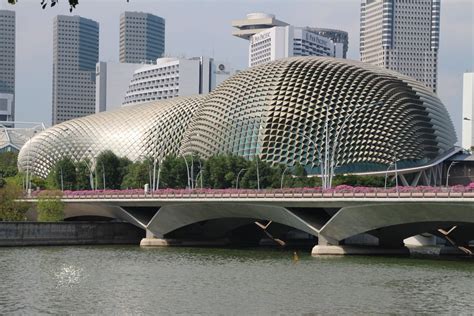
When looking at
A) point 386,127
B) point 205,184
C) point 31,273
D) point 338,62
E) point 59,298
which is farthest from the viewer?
point 338,62

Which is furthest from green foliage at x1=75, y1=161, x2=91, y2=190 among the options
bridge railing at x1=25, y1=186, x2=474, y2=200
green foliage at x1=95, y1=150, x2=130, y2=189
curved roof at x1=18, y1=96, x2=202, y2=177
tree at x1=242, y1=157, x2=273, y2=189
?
bridge railing at x1=25, y1=186, x2=474, y2=200

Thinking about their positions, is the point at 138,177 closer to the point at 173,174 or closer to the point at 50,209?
the point at 173,174

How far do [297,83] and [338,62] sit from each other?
10.7 m

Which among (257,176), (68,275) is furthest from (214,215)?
(68,275)

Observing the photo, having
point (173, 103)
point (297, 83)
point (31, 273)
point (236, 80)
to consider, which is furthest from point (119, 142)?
point (31, 273)

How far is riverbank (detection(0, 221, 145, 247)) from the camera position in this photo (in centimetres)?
9256

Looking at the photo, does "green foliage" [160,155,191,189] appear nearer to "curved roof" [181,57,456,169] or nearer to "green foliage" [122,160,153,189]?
"green foliage" [122,160,153,189]

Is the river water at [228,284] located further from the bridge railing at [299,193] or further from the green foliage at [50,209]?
the green foliage at [50,209]

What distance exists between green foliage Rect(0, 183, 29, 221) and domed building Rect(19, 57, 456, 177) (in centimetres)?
4635

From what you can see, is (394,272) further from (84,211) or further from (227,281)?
(84,211)

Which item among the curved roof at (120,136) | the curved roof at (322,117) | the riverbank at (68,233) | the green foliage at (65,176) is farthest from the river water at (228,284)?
the curved roof at (120,136)

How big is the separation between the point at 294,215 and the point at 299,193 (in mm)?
2977

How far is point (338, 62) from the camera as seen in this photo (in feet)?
529

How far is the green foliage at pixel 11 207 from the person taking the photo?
102 m
